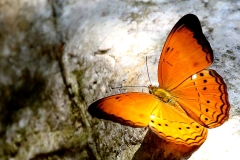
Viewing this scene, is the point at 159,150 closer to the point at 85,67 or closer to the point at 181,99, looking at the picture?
the point at 181,99

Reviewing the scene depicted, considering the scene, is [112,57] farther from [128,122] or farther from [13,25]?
[13,25]

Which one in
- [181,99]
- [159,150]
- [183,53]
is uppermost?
[183,53]

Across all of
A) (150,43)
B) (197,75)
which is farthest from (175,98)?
(150,43)

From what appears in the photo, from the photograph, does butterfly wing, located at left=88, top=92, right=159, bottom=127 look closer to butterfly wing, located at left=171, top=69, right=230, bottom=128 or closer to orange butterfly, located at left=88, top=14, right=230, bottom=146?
orange butterfly, located at left=88, top=14, right=230, bottom=146

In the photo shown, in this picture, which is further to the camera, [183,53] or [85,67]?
[85,67]

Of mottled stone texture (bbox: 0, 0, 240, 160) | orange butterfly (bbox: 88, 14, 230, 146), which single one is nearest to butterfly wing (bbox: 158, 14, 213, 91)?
orange butterfly (bbox: 88, 14, 230, 146)

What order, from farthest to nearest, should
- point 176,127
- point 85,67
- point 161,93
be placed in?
point 85,67 < point 161,93 < point 176,127

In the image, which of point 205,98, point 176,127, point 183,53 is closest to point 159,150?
Answer: point 176,127

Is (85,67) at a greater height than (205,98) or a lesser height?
lesser
